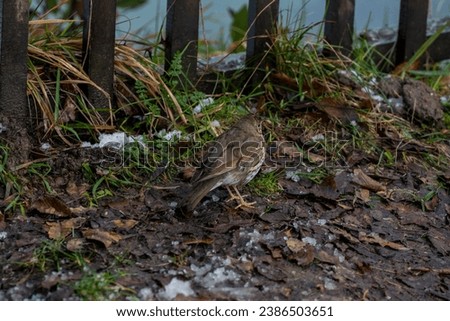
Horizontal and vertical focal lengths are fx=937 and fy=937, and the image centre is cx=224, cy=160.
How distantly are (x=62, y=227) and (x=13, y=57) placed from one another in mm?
1092

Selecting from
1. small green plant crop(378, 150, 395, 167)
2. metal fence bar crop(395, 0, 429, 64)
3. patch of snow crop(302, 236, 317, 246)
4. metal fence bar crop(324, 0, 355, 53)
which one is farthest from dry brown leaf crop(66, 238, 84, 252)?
metal fence bar crop(395, 0, 429, 64)

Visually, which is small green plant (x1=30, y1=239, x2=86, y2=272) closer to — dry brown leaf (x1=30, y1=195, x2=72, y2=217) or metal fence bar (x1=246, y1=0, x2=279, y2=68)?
dry brown leaf (x1=30, y1=195, x2=72, y2=217)

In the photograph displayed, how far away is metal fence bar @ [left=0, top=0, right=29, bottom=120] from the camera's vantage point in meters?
5.25

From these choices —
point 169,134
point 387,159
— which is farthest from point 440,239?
point 169,134

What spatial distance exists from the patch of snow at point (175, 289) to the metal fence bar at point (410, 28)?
372 cm

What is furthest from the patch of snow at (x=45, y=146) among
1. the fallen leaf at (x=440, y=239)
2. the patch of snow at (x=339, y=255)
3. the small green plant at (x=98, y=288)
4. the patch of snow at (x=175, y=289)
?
the fallen leaf at (x=440, y=239)

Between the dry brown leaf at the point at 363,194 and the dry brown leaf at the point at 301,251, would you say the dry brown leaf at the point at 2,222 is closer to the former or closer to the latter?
the dry brown leaf at the point at 301,251

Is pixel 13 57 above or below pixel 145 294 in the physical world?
above

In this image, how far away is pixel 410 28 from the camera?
24.2 ft

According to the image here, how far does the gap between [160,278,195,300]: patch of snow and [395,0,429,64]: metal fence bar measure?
372cm

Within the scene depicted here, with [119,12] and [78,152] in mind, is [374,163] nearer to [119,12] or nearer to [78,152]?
[78,152]

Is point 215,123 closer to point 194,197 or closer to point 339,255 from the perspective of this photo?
point 194,197

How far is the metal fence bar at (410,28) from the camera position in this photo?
7.35m
